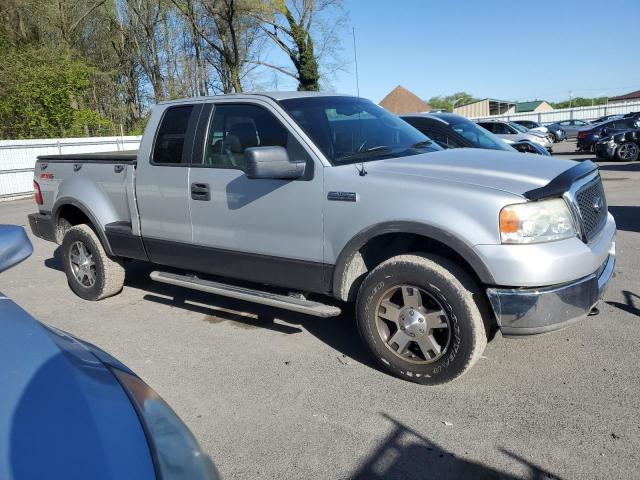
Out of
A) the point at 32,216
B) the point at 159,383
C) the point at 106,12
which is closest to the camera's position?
the point at 159,383

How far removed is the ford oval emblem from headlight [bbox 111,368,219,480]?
124 inches

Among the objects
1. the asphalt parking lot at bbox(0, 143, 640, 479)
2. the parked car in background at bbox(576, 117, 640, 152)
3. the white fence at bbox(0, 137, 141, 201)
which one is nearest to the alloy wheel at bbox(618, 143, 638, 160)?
the parked car in background at bbox(576, 117, 640, 152)

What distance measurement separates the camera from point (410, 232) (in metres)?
3.42

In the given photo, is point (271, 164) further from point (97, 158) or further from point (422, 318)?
point (97, 158)

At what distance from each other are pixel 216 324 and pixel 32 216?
3.08 m

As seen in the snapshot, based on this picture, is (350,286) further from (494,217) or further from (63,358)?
(63,358)

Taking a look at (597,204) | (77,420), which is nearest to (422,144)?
(597,204)

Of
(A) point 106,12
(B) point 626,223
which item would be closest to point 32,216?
(B) point 626,223

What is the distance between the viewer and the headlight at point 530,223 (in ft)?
10.1

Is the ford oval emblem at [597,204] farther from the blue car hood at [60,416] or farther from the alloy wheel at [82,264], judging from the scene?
the alloy wheel at [82,264]

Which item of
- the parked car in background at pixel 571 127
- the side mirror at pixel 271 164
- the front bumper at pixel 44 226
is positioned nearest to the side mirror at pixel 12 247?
the side mirror at pixel 271 164

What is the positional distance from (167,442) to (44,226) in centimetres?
543

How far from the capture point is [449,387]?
354 centimetres

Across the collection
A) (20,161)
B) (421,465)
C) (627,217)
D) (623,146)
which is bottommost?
(421,465)
